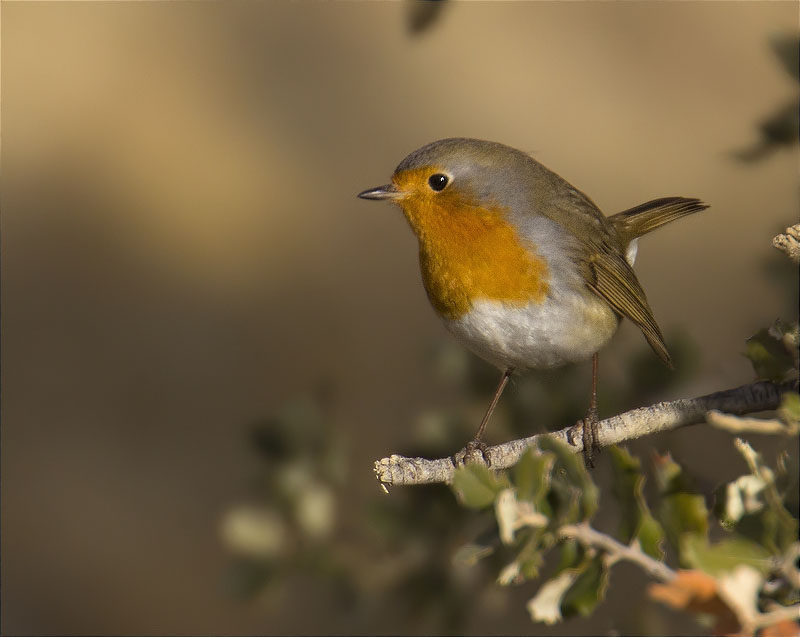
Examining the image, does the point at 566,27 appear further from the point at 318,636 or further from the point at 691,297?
the point at 318,636

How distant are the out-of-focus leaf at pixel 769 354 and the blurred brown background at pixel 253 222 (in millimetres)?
3087

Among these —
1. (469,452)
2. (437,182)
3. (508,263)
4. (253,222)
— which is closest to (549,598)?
(469,452)

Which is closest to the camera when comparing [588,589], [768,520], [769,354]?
[768,520]

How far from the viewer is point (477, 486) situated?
3.49 feet

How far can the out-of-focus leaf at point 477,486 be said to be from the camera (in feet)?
3.48

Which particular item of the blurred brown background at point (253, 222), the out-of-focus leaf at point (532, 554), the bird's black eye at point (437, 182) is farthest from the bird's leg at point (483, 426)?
the blurred brown background at point (253, 222)

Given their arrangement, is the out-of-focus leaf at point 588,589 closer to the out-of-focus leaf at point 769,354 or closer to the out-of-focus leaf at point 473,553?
the out-of-focus leaf at point 473,553

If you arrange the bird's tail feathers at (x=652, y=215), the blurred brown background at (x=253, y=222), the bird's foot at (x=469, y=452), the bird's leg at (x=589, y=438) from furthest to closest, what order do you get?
1. the blurred brown background at (x=253, y=222)
2. the bird's tail feathers at (x=652, y=215)
3. the bird's foot at (x=469, y=452)
4. the bird's leg at (x=589, y=438)

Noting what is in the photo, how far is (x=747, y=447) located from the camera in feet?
3.47

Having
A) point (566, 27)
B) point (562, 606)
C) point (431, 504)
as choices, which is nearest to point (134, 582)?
→ point (431, 504)

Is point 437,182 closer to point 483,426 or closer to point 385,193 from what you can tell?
point 385,193

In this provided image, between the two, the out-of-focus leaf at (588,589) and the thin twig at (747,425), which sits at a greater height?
the thin twig at (747,425)

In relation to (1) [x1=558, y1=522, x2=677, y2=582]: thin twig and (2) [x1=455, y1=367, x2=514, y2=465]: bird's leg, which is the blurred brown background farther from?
(1) [x1=558, y1=522, x2=677, y2=582]: thin twig

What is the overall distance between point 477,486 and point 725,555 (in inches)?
11.1
